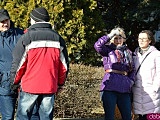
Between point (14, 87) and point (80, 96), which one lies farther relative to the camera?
point (80, 96)

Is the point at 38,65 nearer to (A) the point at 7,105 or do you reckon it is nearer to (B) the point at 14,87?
(B) the point at 14,87

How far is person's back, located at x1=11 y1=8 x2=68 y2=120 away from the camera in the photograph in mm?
4754

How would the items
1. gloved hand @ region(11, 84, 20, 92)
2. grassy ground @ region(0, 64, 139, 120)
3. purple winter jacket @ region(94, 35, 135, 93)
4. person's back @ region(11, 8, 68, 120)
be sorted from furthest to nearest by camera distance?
grassy ground @ region(0, 64, 139, 120), purple winter jacket @ region(94, 35, 135, 93), gloved hand @ region(11, 84, 20, 92), person's back @ region(11, 8, 68, 120)

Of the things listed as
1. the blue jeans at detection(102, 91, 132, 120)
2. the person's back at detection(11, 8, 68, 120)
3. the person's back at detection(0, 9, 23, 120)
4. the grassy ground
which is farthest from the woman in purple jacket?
the grassy ground

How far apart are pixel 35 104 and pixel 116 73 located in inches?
49.9

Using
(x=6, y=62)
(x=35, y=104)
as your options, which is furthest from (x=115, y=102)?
(x=6, y=62)

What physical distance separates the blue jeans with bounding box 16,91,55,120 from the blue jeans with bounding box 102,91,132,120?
1.00 metres

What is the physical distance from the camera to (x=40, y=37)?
4777mm

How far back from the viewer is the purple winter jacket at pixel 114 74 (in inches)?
221

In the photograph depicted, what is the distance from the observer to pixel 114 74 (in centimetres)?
565

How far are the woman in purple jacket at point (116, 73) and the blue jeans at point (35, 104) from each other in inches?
40.3

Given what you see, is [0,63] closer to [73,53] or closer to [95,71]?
[95,71]

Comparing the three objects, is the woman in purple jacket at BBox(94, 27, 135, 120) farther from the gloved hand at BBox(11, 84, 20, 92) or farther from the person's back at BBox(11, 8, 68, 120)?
the gloved hand at BBox(11, 84, 20, 92)

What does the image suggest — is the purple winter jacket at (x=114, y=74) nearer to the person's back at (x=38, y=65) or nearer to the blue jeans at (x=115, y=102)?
the blue jeans at (x=115, y=102)
